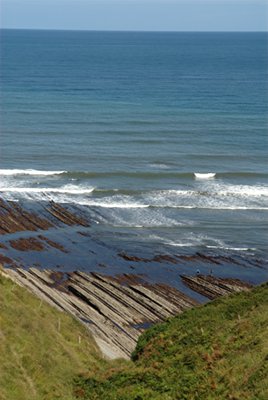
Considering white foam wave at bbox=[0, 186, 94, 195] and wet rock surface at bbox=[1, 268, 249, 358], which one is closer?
wet rock surface at bbox=[1, 268, 249, 358]

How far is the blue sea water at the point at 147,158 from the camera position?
60594 mm

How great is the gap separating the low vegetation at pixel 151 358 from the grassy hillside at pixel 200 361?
0.12ft

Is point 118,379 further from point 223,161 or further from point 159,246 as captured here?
point 223,161

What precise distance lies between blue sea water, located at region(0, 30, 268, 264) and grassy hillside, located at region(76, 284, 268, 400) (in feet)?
63.6

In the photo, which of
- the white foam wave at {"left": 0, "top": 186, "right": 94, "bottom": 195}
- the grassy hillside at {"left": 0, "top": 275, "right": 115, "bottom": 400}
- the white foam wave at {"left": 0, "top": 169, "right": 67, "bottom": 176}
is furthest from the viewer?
the white foam wave at {"left": 0, "top": 169, "right": 67, "bottom": 176}

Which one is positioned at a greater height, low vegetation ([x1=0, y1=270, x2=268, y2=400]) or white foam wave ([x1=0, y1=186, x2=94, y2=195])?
low vegetation ([x1=0, y1=270, x2=268, y2=400])

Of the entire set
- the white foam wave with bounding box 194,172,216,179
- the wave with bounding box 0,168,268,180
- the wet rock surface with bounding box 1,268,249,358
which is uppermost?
the wave with bounding box 0,168,268,180

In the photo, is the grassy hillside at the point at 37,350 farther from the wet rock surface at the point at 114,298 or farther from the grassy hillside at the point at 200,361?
the wet rock surface at the point at 114,298

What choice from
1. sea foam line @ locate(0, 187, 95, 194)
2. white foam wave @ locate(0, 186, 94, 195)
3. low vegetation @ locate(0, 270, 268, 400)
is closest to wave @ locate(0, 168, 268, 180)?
white foam wave @ locate(0, 186, 94, 195)

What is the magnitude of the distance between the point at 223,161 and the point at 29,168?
66.5ft

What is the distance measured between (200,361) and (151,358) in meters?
3.32

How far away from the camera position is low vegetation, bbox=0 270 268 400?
27.0 metres

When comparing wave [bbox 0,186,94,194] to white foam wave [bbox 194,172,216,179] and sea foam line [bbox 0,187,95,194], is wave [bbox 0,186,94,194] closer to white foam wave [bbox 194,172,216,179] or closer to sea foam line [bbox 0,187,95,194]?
sea foam line [bbox 0,187,95,194]

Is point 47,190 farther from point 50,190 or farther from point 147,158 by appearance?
point 147,158
